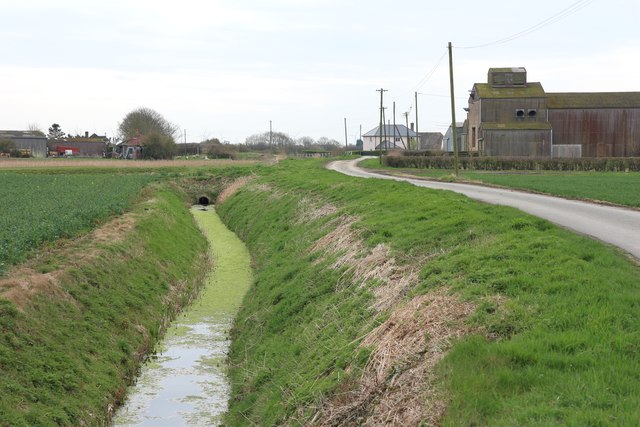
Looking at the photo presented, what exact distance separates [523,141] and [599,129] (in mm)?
8202

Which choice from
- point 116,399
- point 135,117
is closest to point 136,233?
point 116,399

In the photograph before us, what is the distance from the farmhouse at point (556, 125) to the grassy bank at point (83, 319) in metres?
56.2

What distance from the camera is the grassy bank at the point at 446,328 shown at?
789 centimetres

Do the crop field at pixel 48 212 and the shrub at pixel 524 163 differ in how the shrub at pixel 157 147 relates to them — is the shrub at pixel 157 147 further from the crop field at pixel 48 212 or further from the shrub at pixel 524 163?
the crop field at pixel 48 212

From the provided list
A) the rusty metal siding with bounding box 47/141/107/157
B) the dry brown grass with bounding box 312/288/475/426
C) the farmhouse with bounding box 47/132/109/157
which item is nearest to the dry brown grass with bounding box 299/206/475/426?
the dry brown grass with bounding box 312/288/475/426

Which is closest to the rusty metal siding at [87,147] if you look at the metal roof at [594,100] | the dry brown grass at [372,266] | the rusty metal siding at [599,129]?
the metal roof at [594,100]

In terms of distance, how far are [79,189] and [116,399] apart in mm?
31750

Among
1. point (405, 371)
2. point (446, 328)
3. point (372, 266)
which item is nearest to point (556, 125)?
point (372, 266)

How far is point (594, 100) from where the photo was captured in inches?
3095

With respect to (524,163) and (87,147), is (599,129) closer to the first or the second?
(524,163)

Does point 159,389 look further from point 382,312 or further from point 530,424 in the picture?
point 530,424

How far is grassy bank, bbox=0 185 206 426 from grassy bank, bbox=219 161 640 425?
2.47m

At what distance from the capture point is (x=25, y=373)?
1287 cm

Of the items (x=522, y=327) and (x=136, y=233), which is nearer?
(x=522, y=327)
